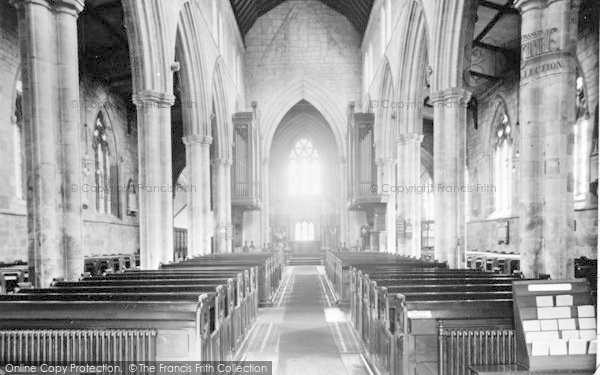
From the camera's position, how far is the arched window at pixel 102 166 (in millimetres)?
16453

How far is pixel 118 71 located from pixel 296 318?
1213 centimetres

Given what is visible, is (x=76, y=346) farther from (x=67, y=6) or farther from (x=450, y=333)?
(x=67, y=6)

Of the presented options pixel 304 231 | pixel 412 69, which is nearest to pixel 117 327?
pixel 412 69

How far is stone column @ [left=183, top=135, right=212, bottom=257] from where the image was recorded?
14.0 m

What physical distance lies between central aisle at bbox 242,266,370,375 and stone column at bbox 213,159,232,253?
7.20 m

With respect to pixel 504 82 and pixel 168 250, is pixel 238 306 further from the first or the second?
pixel 504 82

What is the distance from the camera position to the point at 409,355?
151 inches

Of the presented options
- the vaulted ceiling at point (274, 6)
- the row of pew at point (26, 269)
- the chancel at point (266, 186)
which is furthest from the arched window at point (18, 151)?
the vaulted ceiling at point (274, 6)

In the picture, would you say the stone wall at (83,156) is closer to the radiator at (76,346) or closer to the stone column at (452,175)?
the radiator at (76,346)

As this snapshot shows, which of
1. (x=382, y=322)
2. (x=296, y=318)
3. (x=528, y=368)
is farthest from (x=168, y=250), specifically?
(x=528, y=368)

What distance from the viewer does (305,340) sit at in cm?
679

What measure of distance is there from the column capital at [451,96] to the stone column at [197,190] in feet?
24.0

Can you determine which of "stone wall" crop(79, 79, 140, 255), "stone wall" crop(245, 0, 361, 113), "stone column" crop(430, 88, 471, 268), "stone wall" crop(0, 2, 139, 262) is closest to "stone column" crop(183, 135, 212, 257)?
"stone wall" crop(79, 79, 140, 255)

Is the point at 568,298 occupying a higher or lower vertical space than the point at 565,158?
lower
